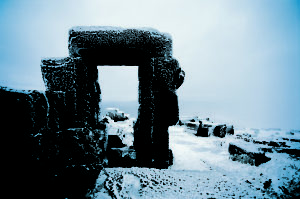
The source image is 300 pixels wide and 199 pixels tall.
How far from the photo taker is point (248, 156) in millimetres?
2553

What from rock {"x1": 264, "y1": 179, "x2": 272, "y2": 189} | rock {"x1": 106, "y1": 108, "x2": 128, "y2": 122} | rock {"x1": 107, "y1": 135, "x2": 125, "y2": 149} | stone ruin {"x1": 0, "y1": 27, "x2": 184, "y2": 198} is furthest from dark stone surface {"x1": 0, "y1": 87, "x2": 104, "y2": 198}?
rock {"x1": 106, "y1": 108, "x2": 128, "y2": 122}

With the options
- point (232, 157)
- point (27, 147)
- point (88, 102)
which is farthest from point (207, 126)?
point (27, 147)

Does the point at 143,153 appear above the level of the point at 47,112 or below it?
below

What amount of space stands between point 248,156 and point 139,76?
2202 millimetres

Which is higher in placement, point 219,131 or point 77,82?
point 77,82

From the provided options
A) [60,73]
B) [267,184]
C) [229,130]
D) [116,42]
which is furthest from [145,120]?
[229,130]

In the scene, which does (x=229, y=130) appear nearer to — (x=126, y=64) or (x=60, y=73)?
(x=126, y=64)

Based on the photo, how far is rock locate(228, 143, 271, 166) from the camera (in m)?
2.47

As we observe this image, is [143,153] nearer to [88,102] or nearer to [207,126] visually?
[88,102]

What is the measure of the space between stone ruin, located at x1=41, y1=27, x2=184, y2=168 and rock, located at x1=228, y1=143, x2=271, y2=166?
1.28 m

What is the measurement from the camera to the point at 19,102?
0.94 meters

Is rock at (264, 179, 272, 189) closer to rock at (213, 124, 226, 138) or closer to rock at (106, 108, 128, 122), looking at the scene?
rock at (213, 124, 226, 138)

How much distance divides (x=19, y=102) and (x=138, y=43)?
1.77m

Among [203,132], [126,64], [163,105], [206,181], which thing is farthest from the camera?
[203,132]
